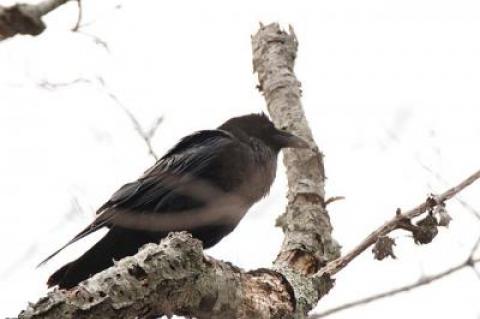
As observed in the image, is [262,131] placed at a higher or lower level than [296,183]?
higher

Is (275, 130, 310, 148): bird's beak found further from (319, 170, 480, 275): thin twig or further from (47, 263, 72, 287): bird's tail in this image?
(47, 263, 72, 287): bird's tail

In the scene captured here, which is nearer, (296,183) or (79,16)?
(79,16)

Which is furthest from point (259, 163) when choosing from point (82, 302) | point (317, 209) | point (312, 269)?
point (82, 302)

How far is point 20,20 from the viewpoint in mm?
2020

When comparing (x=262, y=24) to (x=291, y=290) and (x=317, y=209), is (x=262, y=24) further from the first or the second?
(x=291, y=290)

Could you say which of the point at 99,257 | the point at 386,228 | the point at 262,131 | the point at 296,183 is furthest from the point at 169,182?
the point at 386,228

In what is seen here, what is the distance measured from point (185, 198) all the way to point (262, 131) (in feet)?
4.10

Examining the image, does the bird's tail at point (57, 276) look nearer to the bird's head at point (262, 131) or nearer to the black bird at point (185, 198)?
the black bird at point (185, 198)

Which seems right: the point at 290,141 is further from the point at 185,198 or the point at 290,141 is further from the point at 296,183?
the point at 185,198

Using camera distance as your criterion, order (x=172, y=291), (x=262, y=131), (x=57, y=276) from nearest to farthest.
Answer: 1. (x=172, y=291)
2. (x=57, y=276)
3. (x=262, y=131)

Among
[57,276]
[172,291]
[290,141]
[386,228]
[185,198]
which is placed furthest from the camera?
[290,141]

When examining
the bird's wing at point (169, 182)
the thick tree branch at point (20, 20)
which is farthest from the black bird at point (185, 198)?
the thick tree branch at point (20, 20)

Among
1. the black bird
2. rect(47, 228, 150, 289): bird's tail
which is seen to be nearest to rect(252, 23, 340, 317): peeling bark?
the black bird

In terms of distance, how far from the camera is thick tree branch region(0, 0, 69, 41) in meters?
1.99
